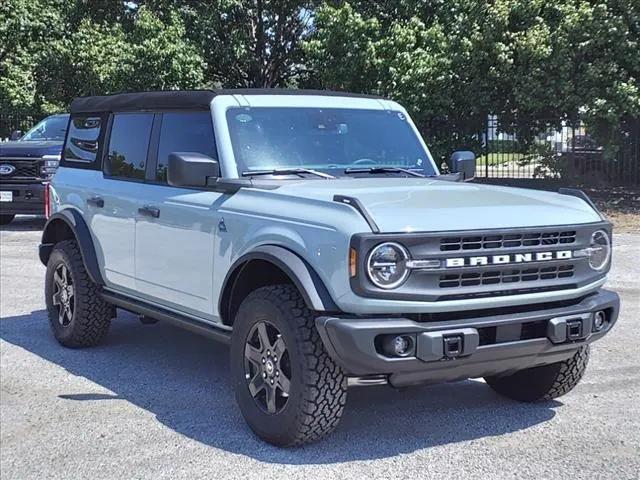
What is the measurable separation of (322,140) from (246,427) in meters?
1.88

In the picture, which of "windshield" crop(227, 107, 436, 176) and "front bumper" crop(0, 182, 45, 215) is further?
"front bumper" crop(0, 182, 45, 215)

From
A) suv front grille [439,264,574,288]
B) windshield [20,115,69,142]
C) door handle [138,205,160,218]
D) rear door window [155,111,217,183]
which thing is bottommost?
suv front grille [439,264,574,288]

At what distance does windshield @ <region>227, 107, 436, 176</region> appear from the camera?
519cm

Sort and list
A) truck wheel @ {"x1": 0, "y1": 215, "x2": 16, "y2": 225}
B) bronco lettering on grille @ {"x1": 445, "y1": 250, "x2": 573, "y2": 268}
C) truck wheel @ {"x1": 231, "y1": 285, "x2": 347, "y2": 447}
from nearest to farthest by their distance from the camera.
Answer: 1. bronco lettering on grille @ {"x1": 445, "y1": 250, "x2": 573, "y2": 268}
2. truck wheel @ {"x1": 231, "y1": 285, "x2": 347, "y2": 447}
3. truck wheel @ {"x1": 0, "y1": 215, "x2": 16, "y2": 225}

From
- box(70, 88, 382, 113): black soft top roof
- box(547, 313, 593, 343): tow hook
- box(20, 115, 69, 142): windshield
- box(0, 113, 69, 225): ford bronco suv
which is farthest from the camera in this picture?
box(20, 115, 69, 142): windshield

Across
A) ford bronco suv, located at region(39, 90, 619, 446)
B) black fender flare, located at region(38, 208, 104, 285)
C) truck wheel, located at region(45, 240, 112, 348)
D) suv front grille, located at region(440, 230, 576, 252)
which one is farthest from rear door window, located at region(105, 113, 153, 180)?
suv front grille, located at region(440, 230, 576, 252)

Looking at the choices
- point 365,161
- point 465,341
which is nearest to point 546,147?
point 365,161

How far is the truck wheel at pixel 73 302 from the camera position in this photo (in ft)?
21.0

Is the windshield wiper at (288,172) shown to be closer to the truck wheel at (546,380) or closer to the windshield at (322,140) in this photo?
the windshield at (322,140)

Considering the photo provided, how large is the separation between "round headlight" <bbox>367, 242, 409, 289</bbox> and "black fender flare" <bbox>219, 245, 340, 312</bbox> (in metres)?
0.27

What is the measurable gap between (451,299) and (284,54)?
2098 cm

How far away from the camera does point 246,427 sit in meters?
4.80

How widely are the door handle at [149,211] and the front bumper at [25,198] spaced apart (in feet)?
29.5

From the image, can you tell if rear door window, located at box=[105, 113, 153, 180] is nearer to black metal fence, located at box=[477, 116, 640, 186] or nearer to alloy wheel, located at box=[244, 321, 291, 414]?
alloy wheel, located at box=[244, 321, 291, 414]
